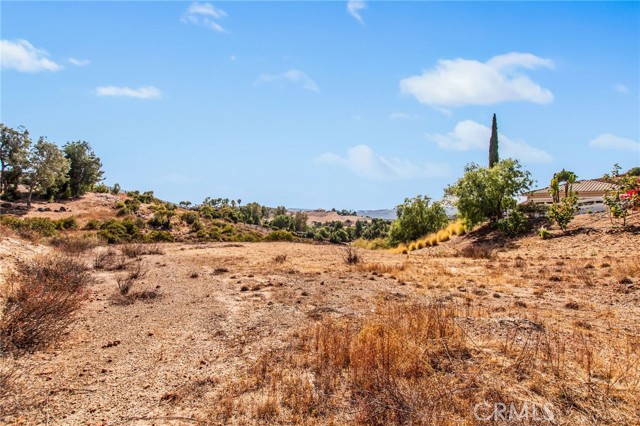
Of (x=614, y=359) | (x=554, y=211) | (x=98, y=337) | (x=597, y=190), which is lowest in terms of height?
(x=98, y=337)

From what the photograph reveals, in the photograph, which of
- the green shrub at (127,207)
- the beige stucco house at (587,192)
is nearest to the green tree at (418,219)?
the beige stucco house at (587,192)

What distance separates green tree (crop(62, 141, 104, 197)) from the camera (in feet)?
153

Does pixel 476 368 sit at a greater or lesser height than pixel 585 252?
lesser

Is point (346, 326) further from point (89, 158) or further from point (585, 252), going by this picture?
point (89, 158)

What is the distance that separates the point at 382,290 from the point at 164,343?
6.28m

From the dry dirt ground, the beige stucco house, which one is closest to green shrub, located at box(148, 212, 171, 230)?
the dry dirt ground

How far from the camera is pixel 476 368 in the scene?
16.1 ft

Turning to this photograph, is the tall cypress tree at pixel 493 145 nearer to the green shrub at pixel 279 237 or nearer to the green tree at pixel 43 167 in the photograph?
the green shrub at pixel 279 237

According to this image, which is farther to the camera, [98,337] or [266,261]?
[266,261]

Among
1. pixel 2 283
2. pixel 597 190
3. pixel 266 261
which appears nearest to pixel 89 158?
pixel 266 261

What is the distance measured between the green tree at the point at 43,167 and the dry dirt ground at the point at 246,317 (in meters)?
29.7

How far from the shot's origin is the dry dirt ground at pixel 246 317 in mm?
4273

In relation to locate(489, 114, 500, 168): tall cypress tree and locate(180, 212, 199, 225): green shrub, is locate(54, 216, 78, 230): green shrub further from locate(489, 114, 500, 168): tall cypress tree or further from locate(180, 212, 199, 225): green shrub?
locate(489, 114, 500, 168): tall cypress tree

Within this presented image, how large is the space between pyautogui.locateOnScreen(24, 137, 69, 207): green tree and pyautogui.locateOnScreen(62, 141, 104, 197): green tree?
5.60 metres
